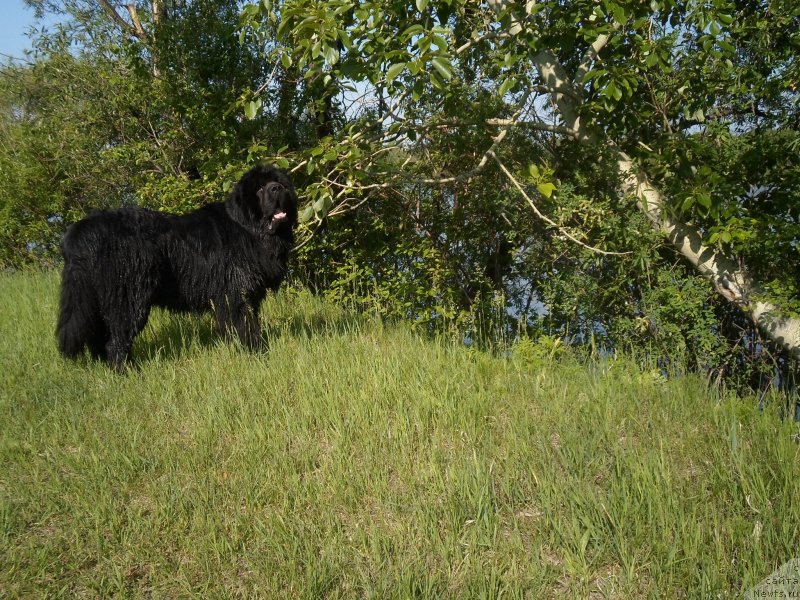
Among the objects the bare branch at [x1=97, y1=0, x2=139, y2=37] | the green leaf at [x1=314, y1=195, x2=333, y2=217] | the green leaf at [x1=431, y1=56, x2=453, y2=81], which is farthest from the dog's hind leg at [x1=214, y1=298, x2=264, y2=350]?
the bare branch at [x1=97, y1=0, x2=139, y2=37]

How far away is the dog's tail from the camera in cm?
485

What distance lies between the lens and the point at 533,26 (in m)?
4.70

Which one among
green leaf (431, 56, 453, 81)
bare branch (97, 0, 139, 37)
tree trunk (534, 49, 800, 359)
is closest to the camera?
green leaf (431, 56, 453, 81)

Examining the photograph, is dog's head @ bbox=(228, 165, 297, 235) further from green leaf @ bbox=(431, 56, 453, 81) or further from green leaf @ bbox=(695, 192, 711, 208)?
green leaf @ bbox=(695, 192, 711, 208)

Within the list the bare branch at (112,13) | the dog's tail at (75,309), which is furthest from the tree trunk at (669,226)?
the bare branch at (112,13)

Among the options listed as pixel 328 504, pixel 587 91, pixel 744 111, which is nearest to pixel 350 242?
pixel 587 91

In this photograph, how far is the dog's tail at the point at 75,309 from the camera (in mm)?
4848

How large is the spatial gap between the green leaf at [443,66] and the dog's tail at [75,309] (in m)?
3.19

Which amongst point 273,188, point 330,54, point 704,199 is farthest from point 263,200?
point 704,199

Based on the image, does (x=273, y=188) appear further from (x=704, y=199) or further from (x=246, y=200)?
(x=704, y=199)

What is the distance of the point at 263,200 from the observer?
18.3ft

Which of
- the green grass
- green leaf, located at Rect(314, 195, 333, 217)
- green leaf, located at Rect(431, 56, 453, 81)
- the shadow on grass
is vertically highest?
green leaf, located at Rect(431, 56, 453, 81)

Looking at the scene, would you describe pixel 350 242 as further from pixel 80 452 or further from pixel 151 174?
pixel 80 452

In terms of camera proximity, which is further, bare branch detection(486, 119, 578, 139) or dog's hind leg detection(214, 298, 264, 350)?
bare branch detection(486, 119, 578, 139)
